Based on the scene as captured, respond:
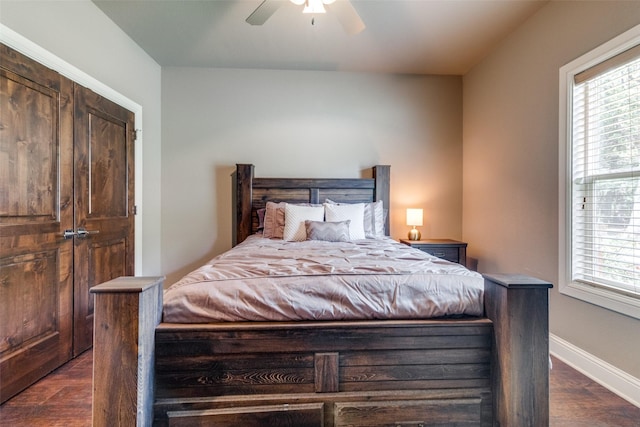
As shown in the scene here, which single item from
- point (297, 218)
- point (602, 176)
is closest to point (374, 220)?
point (297, 218)

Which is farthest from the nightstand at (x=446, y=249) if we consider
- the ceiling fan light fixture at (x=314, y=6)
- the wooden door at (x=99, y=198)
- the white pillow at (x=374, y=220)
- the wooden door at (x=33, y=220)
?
the wooden door at (x=33, y=220)

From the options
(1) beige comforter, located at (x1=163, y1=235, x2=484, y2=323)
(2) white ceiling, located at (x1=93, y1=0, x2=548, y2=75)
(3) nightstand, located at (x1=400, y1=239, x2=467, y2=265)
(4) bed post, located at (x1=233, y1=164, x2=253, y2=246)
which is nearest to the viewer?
(1) beige comforter, located at (x1=163, y1=235, x2=484, y2=323)

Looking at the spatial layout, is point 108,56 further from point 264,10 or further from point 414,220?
point 414,220

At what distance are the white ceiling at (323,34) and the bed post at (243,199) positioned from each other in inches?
49.5

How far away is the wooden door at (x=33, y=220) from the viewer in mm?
1651

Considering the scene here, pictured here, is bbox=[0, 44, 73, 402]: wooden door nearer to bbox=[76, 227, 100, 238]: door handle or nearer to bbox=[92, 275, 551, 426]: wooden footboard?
bbox=[76, 227, 100, 238]: door handle

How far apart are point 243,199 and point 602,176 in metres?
3.11

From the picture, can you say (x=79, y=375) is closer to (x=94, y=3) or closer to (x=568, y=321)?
(x=94, y=3)

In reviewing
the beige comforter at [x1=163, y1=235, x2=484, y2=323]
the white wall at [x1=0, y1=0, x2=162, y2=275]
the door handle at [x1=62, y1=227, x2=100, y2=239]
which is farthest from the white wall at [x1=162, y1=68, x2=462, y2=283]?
the beige comforter at [x1=163, y1=235, x2=484, y2=323]

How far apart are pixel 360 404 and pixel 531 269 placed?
2.10 meters

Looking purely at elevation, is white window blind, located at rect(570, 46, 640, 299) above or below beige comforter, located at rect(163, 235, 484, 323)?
above

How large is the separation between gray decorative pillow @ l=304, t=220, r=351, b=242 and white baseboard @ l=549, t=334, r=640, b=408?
1811 millimetres

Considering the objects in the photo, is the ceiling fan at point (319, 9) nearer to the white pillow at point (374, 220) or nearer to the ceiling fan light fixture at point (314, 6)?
the ceiling fan light fixture at point (314, 6)

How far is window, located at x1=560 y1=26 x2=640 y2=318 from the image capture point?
5.63 feet
